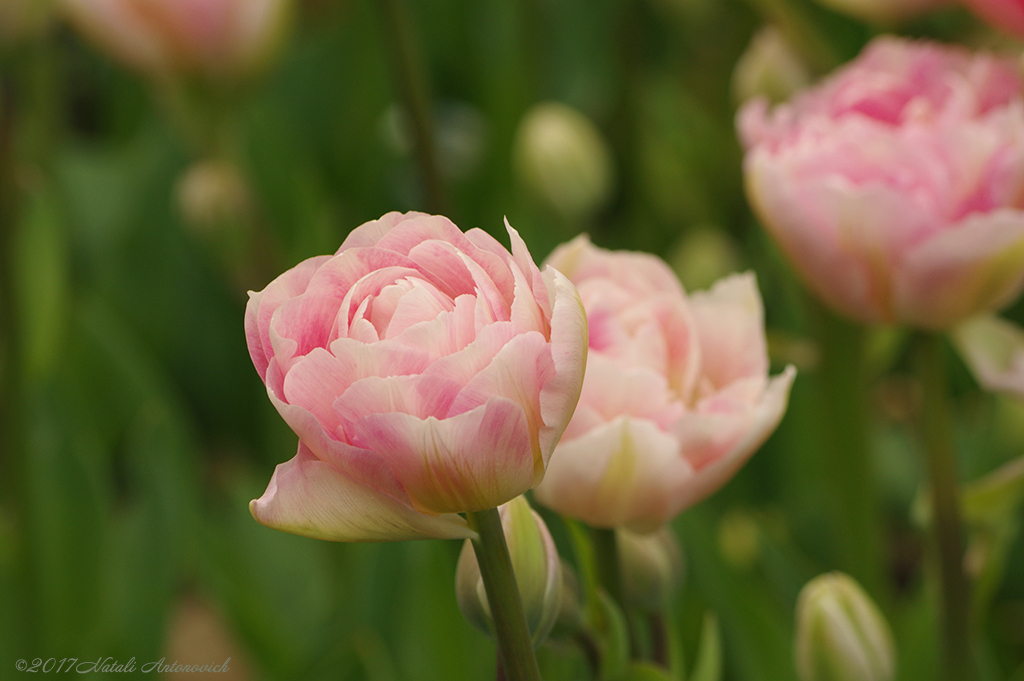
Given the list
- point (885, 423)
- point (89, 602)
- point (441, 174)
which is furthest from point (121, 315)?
point (885, 423)

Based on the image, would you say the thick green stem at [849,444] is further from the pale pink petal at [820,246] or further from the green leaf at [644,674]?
the green leaf at [644,674]

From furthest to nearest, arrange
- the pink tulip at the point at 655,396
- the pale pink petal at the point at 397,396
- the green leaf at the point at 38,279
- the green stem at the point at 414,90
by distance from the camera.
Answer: the green leaf at the point at 38,279
the green stem at the point at 414,90
the pink tulip at the point at 655,396
the pale pink petal at the point at 397,396

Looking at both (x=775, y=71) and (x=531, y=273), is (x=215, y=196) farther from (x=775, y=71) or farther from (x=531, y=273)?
(x=531, y=273)

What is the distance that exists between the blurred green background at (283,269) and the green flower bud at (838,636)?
0.31ft

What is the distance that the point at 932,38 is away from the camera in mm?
696

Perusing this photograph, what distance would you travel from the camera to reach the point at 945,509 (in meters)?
0.43

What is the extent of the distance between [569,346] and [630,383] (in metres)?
0.11

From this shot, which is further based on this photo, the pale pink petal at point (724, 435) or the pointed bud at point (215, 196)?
the pointed bud at point (215, 196)

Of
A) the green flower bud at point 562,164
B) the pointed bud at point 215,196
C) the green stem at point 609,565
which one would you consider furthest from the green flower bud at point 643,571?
the pointed bud at point 215,196

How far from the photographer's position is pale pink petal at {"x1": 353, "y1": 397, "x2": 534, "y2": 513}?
0.23 meters

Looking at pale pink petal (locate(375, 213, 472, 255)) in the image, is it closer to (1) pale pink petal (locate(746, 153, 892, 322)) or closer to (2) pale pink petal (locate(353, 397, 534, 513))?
(2) pale pink petal (locate(353, 397, 534, 513))

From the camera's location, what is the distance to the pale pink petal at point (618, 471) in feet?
1.08

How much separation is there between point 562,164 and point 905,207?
0.40 m

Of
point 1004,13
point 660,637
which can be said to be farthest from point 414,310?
point 1004,13
